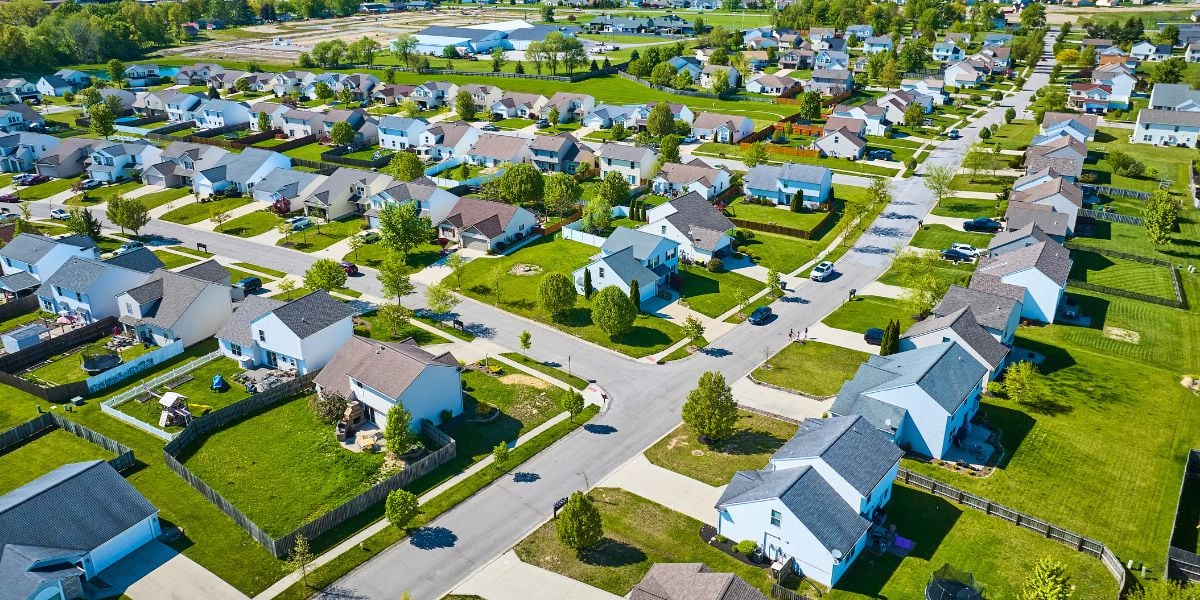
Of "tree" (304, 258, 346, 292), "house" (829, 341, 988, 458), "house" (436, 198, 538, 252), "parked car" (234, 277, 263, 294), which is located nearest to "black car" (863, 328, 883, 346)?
"house" (829, 341, 988, 458)

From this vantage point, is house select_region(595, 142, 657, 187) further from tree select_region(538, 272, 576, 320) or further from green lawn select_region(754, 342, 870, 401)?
green lawn select_region(754, 342, 870, 401)

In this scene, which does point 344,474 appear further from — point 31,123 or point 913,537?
point 31,123

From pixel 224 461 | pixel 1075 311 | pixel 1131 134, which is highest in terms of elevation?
pixel 1131 134

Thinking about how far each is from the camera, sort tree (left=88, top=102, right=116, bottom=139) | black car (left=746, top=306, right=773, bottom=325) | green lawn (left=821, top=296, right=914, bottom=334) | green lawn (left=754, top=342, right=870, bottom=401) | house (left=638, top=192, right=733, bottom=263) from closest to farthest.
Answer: green lawn (left=754, top=342, right=870, bottom=401)
green lawn (left=821, top=296, right=914, bottom=334)
black car (left=746, top=306, right=773, bottom=325)
house (left=638, top=192, right=733, bottom=263)
tree (left=88, top=102, right=116, bottom=139)

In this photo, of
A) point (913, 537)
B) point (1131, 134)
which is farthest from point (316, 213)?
point (1131, 134)

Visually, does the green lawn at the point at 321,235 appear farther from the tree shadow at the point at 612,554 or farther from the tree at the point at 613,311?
the tree shadow at the point at 612,554
